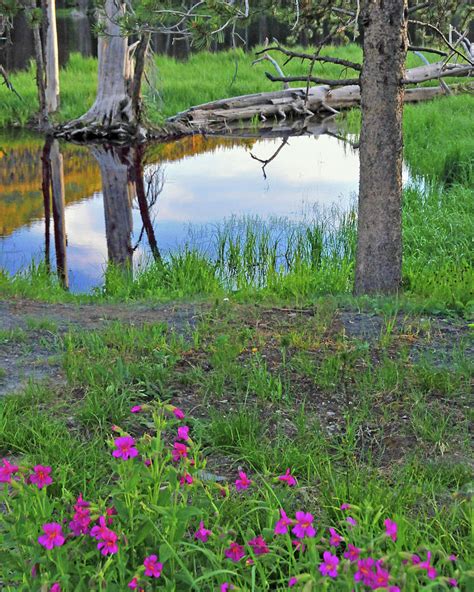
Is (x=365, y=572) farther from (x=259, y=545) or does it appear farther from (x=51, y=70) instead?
(x=51, y=70)

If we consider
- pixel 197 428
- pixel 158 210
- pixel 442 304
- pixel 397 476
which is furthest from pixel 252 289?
pixel 158 210

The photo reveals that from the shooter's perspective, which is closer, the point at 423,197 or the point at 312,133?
the point at 423,197

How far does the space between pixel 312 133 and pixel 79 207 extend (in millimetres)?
8171

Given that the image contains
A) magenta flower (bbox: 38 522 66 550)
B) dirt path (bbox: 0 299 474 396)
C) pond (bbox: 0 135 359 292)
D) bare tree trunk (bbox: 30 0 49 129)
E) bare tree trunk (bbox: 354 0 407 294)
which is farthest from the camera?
bare tree trunk (bbox: 30 0 49 129)

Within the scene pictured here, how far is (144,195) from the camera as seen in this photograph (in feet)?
45.7

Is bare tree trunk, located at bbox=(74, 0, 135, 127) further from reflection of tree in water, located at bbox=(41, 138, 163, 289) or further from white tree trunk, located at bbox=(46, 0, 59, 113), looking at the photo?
white tree trunk, located at bbox=(46, 0, 59, 113)

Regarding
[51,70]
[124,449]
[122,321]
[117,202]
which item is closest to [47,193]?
[117,202]

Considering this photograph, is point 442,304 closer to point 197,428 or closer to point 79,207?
point 197,428

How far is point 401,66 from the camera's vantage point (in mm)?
5996

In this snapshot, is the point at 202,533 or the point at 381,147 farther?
the point at 381,147

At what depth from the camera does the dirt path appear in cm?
491

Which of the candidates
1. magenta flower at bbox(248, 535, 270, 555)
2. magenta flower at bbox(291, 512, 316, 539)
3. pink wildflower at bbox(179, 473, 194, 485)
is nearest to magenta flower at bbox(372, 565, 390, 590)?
magenta flower at bbox(291, 512, 316, 539)

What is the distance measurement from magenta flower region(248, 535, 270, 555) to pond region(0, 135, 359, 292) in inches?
276

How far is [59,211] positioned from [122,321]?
24.0 ft
